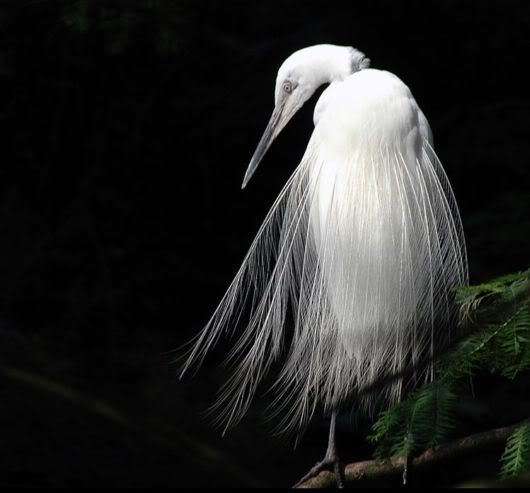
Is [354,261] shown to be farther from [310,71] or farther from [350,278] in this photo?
[310,71]

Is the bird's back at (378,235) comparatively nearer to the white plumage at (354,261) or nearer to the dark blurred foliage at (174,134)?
the white plumage at (354,261)

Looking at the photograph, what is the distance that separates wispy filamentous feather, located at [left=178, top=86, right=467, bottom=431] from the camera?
196 cm

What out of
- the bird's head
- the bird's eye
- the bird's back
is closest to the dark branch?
the bird's back

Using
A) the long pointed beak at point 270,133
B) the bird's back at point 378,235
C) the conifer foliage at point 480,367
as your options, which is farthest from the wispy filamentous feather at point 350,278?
the conifer foliage at point 480,367

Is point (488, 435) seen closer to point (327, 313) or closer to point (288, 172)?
point (327, 313)

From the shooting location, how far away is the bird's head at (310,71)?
7.11 feet

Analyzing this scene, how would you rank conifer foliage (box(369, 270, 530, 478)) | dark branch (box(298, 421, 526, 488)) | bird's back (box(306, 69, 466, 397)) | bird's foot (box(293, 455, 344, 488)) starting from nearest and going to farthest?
conifer foliage (box(369, 270, 530, 478)), dark branch (box(298, 421, 526, 488)), bird's foot (box(293, 455, 344, 488)), bird's back (box(306, 69, 466, 397))

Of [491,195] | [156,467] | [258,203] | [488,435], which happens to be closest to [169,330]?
[258,203]

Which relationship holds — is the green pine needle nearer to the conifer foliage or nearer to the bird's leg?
the conifer foliage

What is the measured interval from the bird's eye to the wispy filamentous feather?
0.21m

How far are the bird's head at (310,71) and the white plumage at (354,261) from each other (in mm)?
21

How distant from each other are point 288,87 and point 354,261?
0.51 meters

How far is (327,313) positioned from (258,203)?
1742 millimetres

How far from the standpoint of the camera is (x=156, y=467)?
0.48m
